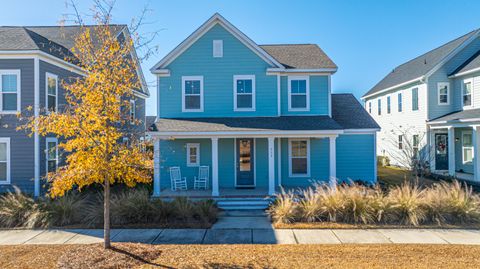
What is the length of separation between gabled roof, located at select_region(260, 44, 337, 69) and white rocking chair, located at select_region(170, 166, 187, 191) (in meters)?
7.10

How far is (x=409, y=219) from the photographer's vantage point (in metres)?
8.70

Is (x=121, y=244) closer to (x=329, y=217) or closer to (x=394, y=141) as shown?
(x=329, y=217)

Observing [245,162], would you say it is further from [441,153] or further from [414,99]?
[414,99]

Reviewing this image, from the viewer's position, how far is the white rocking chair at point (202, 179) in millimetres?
13416

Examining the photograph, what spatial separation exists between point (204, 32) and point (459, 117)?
1412cm

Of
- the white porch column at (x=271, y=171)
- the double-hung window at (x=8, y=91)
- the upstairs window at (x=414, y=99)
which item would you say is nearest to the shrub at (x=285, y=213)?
the white porch column at (x=271, y=171)

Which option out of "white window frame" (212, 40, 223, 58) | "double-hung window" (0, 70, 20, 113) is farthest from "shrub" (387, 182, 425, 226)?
"double-hung window" (0, 70, 20, 113)

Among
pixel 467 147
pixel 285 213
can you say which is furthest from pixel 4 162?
pixel 467 147

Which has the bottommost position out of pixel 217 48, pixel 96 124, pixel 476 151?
pixel 476 151

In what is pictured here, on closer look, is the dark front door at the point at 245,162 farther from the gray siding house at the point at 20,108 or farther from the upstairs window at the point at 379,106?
the upstairs window at the point at 379,106

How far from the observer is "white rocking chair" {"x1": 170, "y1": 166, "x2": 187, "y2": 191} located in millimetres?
13132

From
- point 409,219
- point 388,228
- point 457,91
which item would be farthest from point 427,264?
point 457,91

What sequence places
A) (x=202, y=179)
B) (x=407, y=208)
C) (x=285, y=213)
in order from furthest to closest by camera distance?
(x=202, y=179)
(x=285, y=213)
(x=407, y=208)

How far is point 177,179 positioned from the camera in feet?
43.7
